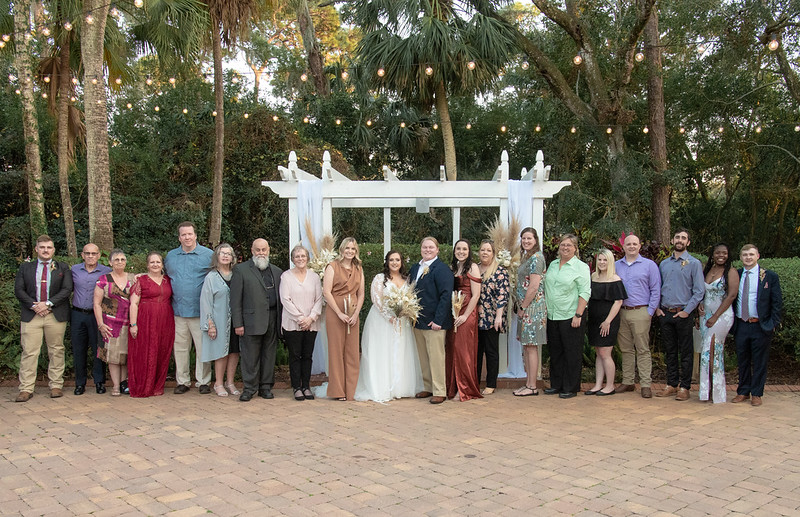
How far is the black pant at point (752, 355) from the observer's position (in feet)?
20.6

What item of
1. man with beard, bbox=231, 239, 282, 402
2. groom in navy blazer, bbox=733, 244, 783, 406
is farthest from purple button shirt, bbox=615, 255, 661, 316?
man with beard, bbox=231, 239, 282, 402

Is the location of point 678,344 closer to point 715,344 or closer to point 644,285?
point 715,344

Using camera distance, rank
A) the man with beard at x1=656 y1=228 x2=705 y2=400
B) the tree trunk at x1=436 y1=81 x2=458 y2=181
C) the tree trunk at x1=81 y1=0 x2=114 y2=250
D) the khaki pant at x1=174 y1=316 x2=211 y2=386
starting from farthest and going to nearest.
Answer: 1. the tree trunk at x1=436 y1=81 x2=458 y2=181
2. the tree trunk at x1=81 y1=0 x2=114 y2=250
3. the khaki pant at x1=174 y1=316 x2=211 y2=386
4. the man with beard at x1=656 y1=228 x2=705 y2=400

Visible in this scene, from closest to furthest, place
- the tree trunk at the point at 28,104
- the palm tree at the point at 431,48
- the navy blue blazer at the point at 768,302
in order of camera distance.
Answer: the navy blue blazer at the point at 768,302
the tree trunk at the point at 28,104
the palm tree at the point at 431,48

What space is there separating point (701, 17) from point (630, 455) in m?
9.67

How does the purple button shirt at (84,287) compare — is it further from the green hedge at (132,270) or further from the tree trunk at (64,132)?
the tree trunk at (64,132)

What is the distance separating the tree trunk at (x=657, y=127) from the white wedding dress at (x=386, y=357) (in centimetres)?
825

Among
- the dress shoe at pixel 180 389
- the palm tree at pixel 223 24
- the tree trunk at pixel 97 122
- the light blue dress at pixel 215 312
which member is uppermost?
the palm tree at pixel 223 24

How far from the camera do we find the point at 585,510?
3.80 metres

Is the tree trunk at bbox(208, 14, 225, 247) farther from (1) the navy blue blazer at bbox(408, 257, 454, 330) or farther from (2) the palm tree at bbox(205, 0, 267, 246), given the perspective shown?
(1) the navy blue blazer at bbox(408, 257, 454, 330)

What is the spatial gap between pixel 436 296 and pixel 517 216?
1524 mm

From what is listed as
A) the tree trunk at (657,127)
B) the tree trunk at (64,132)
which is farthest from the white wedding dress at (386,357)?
the tree trunk at (657,127)

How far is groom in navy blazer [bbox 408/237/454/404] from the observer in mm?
6621

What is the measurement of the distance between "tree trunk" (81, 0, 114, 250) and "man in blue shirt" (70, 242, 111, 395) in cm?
242
